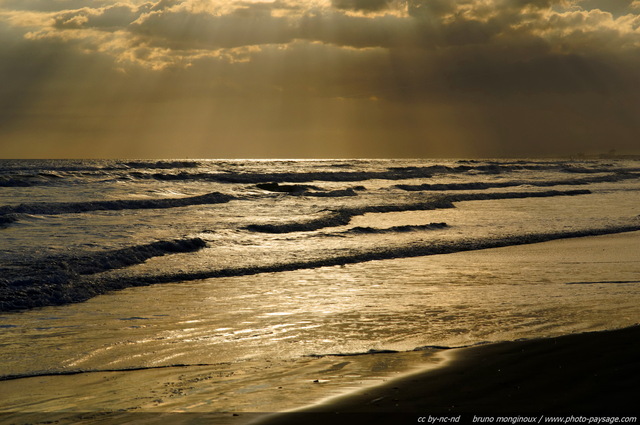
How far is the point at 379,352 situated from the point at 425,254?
9968 mm

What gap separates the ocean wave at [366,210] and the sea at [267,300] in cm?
19

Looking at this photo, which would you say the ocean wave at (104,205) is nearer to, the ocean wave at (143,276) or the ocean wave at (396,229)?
the ocean wave at (143,276)

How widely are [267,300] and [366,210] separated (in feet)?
63.0

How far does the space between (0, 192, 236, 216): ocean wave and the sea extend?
213 centimetres

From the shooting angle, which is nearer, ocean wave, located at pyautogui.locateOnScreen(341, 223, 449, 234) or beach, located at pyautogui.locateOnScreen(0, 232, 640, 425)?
beach, located at pyautogui.locateOnScreen(0, 232, 640, 425)

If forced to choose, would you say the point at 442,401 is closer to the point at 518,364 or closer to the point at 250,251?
the point at 518,364

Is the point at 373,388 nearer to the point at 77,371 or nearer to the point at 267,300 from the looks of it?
the point at 77,371

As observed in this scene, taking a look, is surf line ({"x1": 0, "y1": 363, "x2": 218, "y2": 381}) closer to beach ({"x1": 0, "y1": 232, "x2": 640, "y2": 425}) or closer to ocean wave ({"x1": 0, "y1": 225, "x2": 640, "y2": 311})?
beach ({"x1": 0, "y1": 232, "x2": 640, "y2": 425})

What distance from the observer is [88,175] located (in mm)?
56344

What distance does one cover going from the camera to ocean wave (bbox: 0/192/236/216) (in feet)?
88.8

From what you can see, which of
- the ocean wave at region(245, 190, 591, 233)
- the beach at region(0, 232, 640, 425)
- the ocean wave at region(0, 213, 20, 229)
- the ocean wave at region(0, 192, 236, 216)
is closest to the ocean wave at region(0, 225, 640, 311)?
the beach at region(0, 232, 640, 425)

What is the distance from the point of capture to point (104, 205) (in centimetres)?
3023

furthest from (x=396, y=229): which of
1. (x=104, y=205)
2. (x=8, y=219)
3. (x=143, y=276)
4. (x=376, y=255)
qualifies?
(x=104, y=205)

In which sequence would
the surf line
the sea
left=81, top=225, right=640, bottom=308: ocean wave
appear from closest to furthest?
the sea → the surf line → left=81, top=225, right=640, bottom=308: ocean wave
